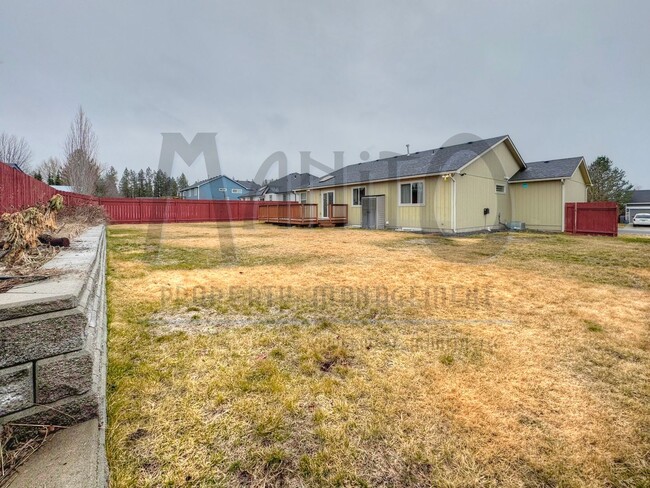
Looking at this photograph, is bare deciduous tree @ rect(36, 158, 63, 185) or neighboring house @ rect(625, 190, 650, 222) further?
bare deciduous tree @ rect(36, 158, 63, 185)

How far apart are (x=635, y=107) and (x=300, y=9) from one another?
2220 cm

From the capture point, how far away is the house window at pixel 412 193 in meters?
13.4

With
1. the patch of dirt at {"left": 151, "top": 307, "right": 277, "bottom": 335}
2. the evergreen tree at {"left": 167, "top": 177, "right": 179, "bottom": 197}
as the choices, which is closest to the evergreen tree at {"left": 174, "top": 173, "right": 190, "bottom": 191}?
the evergreen tree at {"left": 167, "top": 177, "right": 179, "bottom": 197}

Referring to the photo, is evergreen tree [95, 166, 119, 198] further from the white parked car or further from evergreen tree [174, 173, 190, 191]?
the white parked car

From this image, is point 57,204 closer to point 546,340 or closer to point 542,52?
point 546,340

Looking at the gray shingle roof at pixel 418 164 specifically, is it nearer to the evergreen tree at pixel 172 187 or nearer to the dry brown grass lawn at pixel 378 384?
the dry brown grass lawn at pixel 378 384

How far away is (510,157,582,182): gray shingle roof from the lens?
44.1ft

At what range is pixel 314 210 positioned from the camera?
16859 mm

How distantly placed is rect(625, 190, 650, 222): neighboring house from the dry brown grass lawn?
1591 inches

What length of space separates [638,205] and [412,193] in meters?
38.2

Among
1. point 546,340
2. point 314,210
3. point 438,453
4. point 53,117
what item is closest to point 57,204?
point 438,453

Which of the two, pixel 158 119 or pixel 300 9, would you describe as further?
pixel 158 119

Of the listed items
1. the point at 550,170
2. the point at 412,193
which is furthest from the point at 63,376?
the point at 550,170

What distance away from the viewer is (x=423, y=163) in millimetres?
14367
